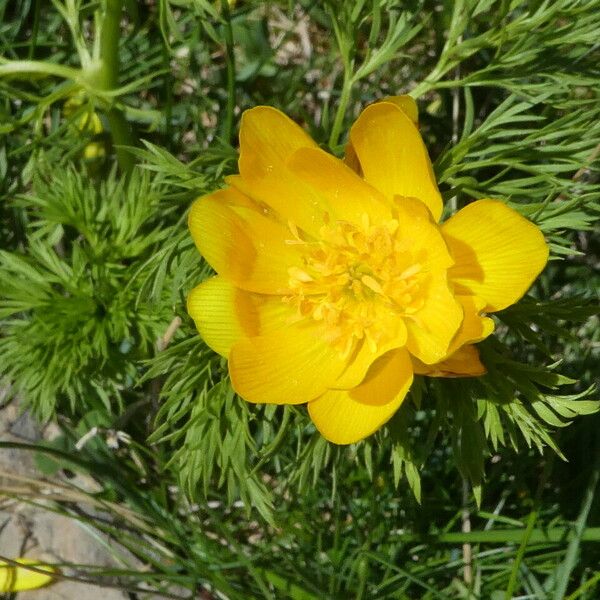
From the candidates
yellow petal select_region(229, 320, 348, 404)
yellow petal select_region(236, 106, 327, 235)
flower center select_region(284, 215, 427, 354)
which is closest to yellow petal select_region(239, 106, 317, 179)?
yellow petal select_region(236, 106, 327, 235)

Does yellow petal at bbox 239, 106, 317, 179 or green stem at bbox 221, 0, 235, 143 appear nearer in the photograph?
yellow petal at bbox 239, 106, 317, 179

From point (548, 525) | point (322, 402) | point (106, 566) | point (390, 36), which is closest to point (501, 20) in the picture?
point (390, 36)

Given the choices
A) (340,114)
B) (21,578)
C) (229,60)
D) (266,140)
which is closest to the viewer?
(266,140)

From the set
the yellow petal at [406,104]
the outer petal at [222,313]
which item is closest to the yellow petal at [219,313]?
the outer petal at [222,313]

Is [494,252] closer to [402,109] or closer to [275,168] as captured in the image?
[402,109]

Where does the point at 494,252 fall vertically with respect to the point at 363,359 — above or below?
above

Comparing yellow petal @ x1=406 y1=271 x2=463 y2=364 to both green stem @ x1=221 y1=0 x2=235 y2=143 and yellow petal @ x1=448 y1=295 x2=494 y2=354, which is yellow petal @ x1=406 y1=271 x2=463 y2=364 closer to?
yellow petal @ x1=448 y1=295 x2=494 y2=354

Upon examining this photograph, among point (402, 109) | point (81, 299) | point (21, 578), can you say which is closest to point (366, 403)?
point (402, 109)

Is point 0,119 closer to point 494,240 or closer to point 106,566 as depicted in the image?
point 106,566
